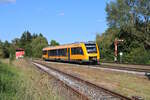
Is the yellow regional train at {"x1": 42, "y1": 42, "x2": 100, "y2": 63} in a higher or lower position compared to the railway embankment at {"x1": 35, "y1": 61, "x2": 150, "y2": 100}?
higher

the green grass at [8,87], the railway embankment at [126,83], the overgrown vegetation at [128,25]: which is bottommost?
the railway embankment at [126,83]

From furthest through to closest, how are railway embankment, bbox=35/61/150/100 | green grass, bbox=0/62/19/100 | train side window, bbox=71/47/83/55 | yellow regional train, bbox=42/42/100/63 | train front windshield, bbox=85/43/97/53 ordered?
train side window, bbox=71/47/83/55 → train front windshield, bbox=85/43/97/53 → yellow regional train, bbox=42/42/100/63 → railway embankment, bbox=35/61/150/100 → green grass, bbox=0/62/19/100

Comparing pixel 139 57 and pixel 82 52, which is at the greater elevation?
pixel 82 52

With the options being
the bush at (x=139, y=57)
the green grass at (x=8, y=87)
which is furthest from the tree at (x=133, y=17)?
the green grass at (x=8, y=87)

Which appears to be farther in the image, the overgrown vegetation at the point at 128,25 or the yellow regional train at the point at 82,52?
the overgrown vegetation at the point at 128,25

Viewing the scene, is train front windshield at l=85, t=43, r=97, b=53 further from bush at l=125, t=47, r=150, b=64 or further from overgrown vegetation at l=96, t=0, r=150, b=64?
overgrown vegetation at l=96, t=0, r=150, b=64

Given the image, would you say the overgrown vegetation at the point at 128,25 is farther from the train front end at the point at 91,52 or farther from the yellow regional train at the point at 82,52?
the train front end at the point at 91,52

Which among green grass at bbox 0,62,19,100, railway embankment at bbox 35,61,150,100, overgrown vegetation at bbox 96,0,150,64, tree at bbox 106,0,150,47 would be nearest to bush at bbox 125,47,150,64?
overgrown vegetation at bbox 96,0,150,64

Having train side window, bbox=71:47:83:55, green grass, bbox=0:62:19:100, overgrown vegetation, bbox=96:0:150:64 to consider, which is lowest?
green grass, bbox=0:62:19:100

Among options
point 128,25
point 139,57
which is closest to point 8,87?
point 139,57

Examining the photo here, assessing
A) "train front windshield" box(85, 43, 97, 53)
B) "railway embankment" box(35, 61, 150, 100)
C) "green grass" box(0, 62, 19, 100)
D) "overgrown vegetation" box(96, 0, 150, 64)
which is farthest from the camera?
"overgrown vegetation" box(96, 0, 150, 64)

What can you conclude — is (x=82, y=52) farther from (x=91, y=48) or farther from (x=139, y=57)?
(x=139, y=57)

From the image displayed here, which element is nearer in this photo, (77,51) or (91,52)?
(91,52)

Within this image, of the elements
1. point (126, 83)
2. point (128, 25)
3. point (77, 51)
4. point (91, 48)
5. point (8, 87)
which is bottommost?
point (126, 83)
